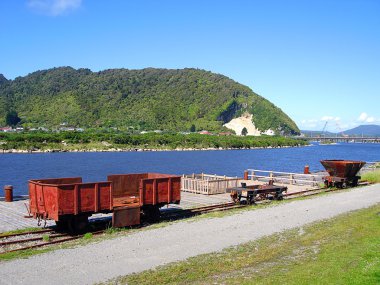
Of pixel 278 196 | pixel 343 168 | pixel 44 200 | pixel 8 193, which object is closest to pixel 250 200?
pixel 278 196

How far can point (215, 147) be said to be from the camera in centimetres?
18312

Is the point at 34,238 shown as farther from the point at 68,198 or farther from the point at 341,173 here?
the point at 341,173

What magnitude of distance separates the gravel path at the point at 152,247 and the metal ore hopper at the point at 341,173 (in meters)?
10.0

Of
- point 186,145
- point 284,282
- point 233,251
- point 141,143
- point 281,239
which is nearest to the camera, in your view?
point 284,282

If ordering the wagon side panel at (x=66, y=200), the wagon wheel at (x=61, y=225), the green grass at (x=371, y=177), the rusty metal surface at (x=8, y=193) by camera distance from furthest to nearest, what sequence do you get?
1. the green grass at (x=371, y=177)
2. the rusty metal surface at (x=8, y=193)
3. the wagon wheel at (x=61, y=225)
4. the wagon side panel at (x=66, y=200)

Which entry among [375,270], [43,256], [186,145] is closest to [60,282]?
[43,256]

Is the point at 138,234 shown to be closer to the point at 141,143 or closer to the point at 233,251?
the point at 233,251

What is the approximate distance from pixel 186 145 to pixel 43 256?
520 ft

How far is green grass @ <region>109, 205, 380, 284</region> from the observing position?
11.7 meters

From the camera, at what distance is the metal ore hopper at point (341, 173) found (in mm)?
35000

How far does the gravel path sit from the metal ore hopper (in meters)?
10.0

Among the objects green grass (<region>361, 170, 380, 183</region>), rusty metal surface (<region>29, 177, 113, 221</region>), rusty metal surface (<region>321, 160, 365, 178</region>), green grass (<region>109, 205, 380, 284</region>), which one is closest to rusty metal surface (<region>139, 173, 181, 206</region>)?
rusty metal surface (<region>29, 177, 113, 221</region>)

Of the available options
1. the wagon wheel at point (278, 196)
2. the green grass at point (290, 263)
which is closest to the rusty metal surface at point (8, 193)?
the green grass at point (290, 263)

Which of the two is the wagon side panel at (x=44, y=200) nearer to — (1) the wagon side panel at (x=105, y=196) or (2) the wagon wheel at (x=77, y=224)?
(2) the wagon wheel at (x=77, y=224)
